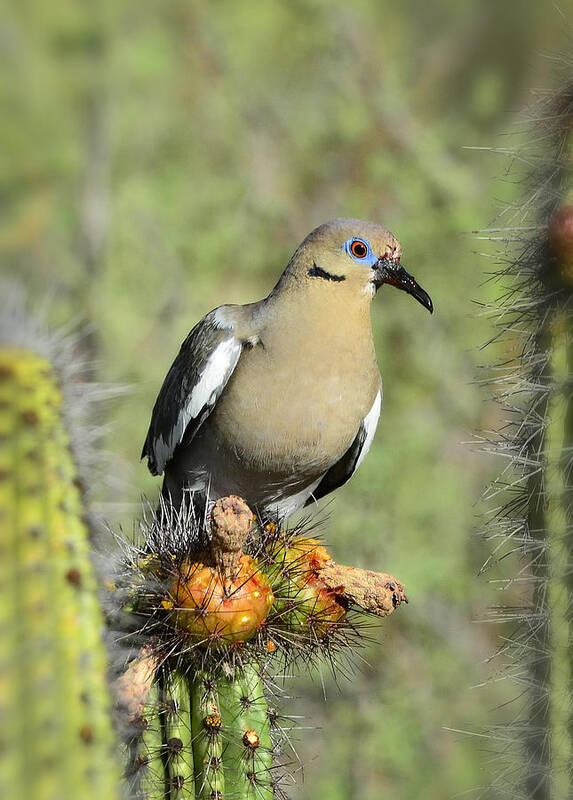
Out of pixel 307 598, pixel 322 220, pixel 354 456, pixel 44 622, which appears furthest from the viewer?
pixel 322 220

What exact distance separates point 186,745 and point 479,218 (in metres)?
6.43

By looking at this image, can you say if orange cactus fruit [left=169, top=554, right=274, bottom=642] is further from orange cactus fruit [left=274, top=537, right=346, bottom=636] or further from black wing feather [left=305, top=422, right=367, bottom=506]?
black wing feather [left=305, top=422, right=367, bottom=506]

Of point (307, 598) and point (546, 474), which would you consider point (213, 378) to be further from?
point (546, 474)

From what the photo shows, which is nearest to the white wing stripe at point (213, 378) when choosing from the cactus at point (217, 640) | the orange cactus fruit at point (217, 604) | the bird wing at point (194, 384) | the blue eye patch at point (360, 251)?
the bird wing at point (194, 384)

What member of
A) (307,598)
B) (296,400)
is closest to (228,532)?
(307,598)

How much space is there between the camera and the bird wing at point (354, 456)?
3570mm

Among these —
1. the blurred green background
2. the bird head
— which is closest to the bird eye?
the bird head

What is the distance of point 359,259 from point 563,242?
3.62 feet

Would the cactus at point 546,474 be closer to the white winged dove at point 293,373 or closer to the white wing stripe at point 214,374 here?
the white winged dove at point 293,373

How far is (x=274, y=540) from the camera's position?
2316mm

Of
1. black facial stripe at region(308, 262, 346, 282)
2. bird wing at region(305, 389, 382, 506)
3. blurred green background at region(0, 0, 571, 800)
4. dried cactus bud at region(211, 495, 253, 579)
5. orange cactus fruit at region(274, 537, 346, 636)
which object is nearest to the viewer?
dried cactus bud at region(211, 495, 253, 579)

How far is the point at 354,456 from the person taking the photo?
3697mm

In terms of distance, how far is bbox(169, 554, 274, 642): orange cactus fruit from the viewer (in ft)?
6.66

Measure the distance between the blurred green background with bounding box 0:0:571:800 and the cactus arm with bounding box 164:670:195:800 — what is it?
185 inches
